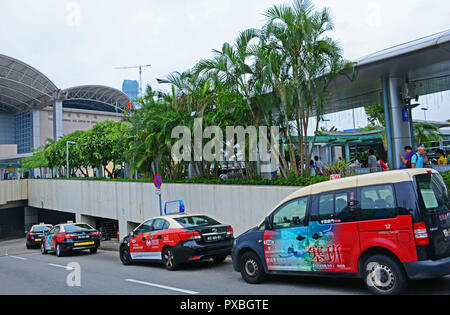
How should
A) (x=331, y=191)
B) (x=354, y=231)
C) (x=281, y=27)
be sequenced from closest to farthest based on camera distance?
(x=354, y=231), (x=331, y=191), (x=281, y=27)

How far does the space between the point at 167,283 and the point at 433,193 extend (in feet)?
18.9

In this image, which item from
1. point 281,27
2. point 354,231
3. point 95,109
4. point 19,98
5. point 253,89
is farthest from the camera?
point 95,109

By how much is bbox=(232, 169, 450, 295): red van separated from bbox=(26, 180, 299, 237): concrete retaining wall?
5488 millimetres

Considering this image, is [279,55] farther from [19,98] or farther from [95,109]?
[95,109]

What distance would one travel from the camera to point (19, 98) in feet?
237

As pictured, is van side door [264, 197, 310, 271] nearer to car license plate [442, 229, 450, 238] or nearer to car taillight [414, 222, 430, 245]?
car taillight [414, 222, 430, 245]

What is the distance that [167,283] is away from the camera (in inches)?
361

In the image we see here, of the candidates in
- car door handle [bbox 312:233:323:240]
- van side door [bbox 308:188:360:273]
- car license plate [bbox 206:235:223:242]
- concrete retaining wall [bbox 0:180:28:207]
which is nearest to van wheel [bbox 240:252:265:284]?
van side door [bbox 308:188:360:273]

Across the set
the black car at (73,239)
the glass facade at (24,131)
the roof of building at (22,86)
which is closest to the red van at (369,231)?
the black car at (73,239)

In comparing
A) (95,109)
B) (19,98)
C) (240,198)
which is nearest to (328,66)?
(240,198)

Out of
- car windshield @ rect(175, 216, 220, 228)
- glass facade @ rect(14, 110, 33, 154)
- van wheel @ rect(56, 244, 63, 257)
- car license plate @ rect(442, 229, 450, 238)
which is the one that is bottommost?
van wheel @ rect(56, 244, 63, 257)

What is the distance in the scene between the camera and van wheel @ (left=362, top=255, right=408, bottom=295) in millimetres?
6398

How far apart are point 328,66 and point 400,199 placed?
8.21 metres
